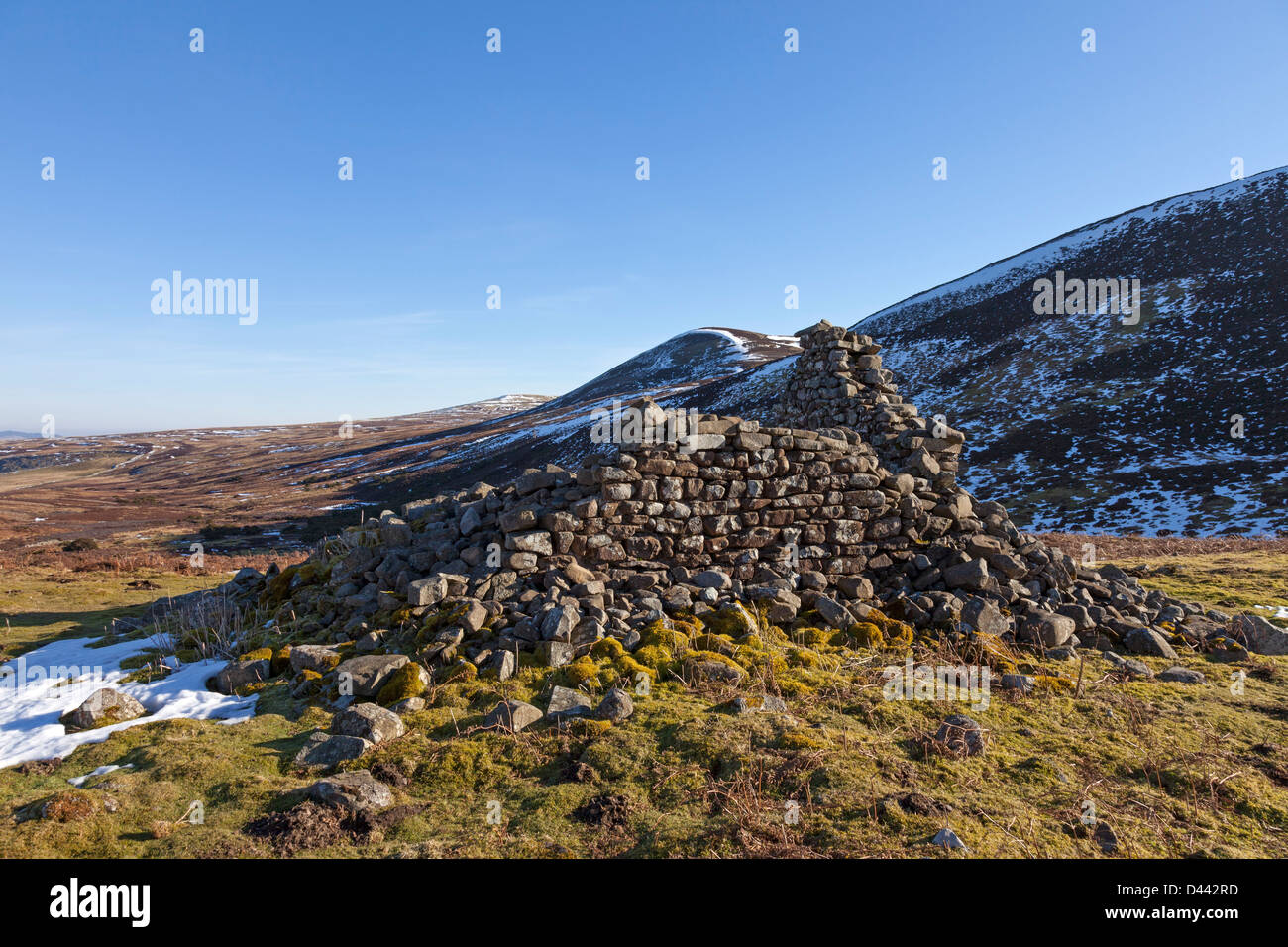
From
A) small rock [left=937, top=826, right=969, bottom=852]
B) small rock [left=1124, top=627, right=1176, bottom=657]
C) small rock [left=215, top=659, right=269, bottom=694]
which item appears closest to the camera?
small rock [left=937, top=826, right=969, bottom=852]

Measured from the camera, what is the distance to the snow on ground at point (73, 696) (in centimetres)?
526

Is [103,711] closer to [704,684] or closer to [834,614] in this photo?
[704,684]

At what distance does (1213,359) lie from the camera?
1490 inches

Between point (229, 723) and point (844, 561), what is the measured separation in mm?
7330

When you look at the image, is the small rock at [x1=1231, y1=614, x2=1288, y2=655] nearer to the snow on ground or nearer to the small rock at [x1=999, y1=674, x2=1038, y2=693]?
the small rock at [x1=999, y1=674, x2=1038, y2=693]

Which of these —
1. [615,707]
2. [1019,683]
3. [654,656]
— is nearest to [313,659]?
[615,707]

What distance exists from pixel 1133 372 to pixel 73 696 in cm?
5028

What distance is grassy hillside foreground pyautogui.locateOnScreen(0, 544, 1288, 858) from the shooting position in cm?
391

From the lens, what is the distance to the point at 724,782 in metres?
4.59

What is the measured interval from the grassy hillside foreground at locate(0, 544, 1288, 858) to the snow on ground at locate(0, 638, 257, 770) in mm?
295

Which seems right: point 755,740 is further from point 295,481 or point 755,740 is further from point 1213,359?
point 295,481

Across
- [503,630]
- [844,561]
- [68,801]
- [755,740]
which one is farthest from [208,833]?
[844,561]

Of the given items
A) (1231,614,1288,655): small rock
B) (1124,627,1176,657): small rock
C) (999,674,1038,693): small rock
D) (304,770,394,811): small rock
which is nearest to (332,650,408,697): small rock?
(304,770,394,811): small rock

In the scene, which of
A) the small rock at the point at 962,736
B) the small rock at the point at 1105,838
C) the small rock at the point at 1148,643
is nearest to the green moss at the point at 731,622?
the small rock at the point at 962,736
